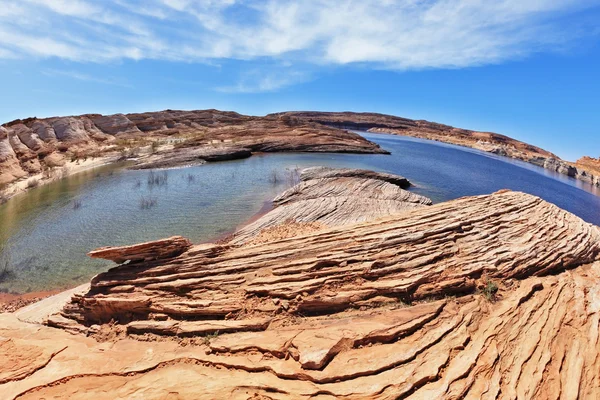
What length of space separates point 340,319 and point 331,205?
32.5ft

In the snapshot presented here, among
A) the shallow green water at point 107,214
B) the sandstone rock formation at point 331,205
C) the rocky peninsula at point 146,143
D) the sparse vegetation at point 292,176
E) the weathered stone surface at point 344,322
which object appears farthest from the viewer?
the rocky peninsula at point 146,143

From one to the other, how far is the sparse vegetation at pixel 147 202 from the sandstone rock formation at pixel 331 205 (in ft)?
26.8

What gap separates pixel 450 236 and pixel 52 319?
1108cm

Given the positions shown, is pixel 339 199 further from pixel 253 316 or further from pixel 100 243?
pixel 100 243

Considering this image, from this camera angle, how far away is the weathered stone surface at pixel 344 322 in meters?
5.27

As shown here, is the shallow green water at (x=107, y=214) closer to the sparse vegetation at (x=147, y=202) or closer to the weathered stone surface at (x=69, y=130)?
the sparse vegetation at (x=147, y=202)

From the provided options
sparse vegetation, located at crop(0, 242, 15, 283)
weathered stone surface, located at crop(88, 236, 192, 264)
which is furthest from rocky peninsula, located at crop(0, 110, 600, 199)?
weathered stone surface, located at crop(88, 236, 192, 264)

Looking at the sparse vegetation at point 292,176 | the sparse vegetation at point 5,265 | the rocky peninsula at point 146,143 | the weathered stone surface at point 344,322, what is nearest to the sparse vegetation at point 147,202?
the sparse vegetation at point 5,265

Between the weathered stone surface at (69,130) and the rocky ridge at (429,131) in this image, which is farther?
the rocky ridge at (429,131)

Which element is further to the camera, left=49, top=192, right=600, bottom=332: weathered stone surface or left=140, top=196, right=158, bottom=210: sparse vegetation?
left=140, top=196, right=158, bottom=210: sparse vegetation

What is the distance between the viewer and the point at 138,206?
20016 millimetres

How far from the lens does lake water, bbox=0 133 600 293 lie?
1346cm

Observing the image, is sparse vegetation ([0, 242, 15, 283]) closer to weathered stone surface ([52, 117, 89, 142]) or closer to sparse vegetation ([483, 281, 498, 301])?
sparse vegetation ([483, 281, 498, 301])

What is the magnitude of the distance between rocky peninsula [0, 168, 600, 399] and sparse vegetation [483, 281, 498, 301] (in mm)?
33
